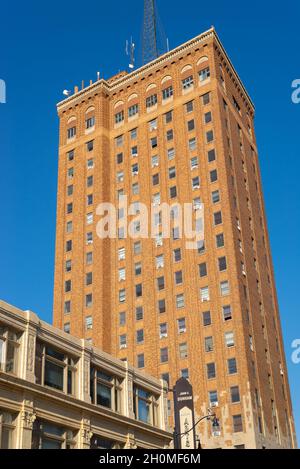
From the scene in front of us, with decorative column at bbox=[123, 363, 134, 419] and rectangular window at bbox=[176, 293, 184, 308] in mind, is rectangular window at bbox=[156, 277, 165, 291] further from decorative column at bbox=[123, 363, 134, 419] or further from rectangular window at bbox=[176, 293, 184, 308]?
decorative column at bbox=[123, 363, 134, 419]

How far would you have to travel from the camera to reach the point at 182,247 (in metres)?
76.2

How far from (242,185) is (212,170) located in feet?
24.1

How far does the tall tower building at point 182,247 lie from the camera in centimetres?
6831

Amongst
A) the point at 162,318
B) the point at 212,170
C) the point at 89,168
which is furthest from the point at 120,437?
the point at 89,168

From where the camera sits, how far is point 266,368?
72.5 m

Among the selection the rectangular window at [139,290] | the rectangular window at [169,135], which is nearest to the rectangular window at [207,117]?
the rectangular window at [169,135]

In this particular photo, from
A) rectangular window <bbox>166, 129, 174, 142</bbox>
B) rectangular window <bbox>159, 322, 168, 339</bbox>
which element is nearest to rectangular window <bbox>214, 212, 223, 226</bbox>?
rectangular window <bbox>159, 322, 168, 339</bbox>

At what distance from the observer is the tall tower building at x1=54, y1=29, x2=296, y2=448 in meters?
68.3

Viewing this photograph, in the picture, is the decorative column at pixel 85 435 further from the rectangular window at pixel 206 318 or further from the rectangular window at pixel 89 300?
the rectangular window at pixel 89 300

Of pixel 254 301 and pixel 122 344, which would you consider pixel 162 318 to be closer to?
pixel 122 344

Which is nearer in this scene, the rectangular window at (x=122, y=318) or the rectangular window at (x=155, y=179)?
the rectangular window at (x=122, y=318)

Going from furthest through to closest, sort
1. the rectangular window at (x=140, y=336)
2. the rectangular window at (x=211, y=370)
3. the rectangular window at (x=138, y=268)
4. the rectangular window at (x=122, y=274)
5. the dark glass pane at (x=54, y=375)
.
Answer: the rectangular window at (x=122, y=274) < the rectangular window at (x=138, y=268) < the rectangular window at (x=140, y=336) < the rectangular window at (x=211, y=370) < the dark glass pane at (x=54, y=375)

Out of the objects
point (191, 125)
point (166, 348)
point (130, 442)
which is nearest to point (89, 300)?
point (166, 348)

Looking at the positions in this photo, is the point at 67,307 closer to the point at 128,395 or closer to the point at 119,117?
the point at 119,117
